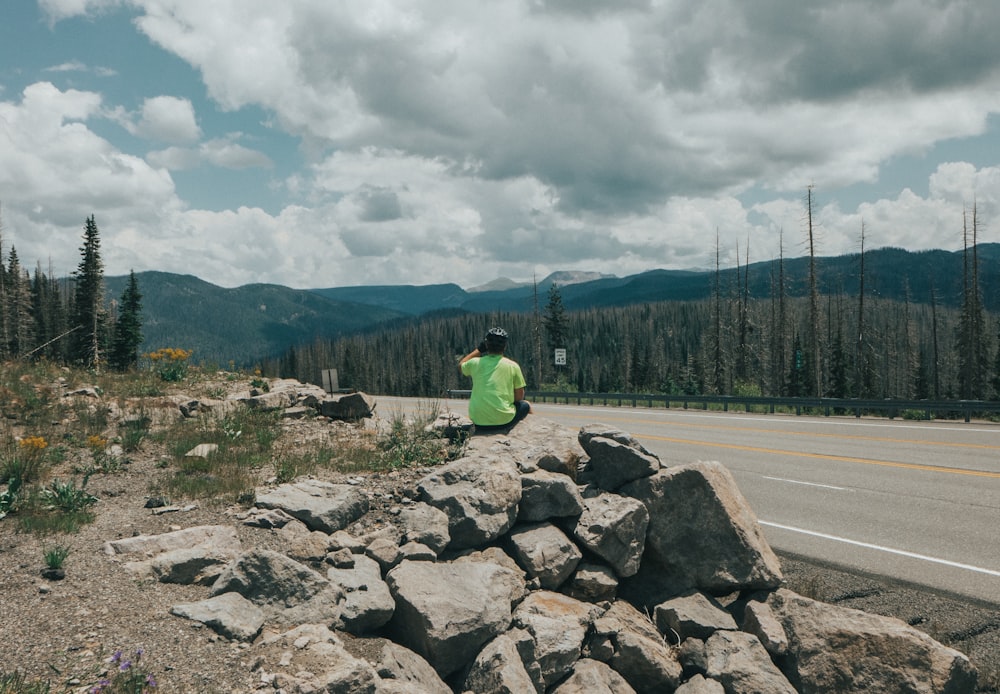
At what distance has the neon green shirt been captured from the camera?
7676mm

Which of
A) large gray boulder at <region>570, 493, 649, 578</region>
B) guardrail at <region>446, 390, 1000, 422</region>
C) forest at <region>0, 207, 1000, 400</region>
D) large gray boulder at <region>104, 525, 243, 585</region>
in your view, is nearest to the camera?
large gray boulder at <region>104, 525, 243, 585</region>

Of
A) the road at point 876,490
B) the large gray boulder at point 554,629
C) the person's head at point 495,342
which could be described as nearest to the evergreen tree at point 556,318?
the road at point 876,490

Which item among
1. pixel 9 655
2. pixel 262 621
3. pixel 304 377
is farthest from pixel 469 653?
pixel 304 377

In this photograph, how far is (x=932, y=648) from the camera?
16.6 feet

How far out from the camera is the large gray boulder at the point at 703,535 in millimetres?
6477

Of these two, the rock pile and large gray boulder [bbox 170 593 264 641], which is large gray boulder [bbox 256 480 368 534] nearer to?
the rock pile

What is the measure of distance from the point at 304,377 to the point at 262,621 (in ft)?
482

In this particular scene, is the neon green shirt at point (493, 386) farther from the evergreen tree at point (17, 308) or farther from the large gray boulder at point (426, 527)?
the evergreen tree at point (17, 308)

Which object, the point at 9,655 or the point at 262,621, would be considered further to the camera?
the point at 262,621

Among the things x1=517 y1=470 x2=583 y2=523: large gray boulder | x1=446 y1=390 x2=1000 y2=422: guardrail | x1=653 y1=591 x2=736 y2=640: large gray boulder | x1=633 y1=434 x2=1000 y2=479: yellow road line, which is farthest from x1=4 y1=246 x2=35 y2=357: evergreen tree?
x1=653 y1=591 x2=736 y2=640: large gray boulder

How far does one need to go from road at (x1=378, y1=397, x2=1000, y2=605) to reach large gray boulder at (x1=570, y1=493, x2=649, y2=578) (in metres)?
2.09

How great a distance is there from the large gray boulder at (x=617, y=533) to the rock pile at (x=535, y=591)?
0.8 inches

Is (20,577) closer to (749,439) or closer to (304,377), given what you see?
(749,439)

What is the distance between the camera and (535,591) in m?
6.32
